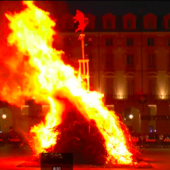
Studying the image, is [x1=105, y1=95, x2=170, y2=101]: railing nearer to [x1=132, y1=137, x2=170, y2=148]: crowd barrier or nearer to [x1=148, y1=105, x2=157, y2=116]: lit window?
[x1=148, y1=105, x2=157, y2=116]: lit window

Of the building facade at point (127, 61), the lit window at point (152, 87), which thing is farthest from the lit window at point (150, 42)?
the lit window at point (152, 87)

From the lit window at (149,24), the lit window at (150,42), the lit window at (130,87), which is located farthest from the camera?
the lit window at (149,24)

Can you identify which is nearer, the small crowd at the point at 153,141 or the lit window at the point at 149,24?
the small crowd at the point at 153,141

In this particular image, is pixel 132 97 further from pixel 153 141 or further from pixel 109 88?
pixel 153 141

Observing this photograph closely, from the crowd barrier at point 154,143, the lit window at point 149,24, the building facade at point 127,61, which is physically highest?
the lit window at point 149,24

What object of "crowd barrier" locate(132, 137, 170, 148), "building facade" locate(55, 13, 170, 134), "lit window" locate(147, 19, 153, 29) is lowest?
"crowd barrier" locate(132, 137, 170, 148)

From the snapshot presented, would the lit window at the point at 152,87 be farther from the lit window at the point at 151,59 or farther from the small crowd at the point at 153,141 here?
the small crowd at the point at 153,141

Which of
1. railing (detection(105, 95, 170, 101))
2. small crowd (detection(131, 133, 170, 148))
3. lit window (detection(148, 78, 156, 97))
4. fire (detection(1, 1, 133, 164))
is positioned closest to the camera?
fire (detection(1, 1, 133, 164))

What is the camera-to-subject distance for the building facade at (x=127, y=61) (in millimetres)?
56719

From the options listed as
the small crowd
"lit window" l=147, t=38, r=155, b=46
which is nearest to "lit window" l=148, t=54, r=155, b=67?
"lit window" l=147, t=38, r=155, b=46

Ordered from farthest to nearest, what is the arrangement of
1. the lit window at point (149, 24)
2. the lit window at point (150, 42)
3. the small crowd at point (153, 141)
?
the lit window at point (149, 24)
the lit window at point (150, 42)
the small crowd at point (153, 141)

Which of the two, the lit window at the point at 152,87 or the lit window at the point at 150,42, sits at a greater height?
the lit window at the point at 150,42

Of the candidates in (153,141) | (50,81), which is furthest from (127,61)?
(50,81)

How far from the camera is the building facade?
186ft
